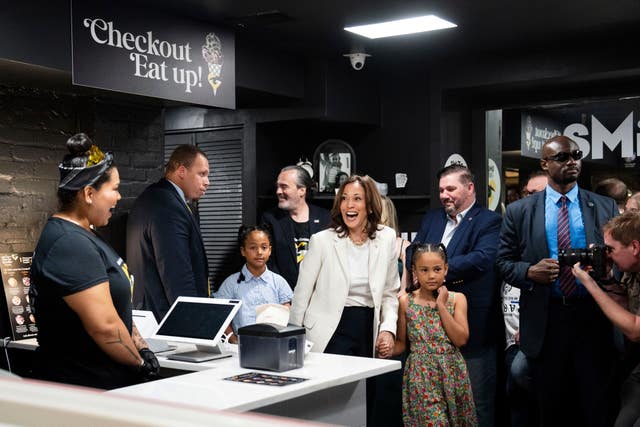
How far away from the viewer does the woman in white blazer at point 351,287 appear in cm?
343

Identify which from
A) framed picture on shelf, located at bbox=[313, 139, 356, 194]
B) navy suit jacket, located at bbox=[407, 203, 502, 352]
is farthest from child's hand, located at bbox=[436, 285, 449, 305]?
framed picture on shelf, located at bbox=[313, 139, 356, 194]

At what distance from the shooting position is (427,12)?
4.45 metres

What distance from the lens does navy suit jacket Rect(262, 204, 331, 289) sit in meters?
4.91

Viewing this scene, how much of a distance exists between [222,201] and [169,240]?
2.89 meters

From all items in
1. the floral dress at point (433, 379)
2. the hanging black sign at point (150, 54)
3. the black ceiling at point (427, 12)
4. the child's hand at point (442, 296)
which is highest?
the black ceiling at point (427, 12)

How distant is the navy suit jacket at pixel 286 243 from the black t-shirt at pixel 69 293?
242 centimetres

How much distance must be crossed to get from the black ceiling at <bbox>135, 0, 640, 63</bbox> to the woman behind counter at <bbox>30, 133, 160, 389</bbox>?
193 centimetres

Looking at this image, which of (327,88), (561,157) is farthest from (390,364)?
(327,88)

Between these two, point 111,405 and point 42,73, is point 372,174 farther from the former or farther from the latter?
point 111,405

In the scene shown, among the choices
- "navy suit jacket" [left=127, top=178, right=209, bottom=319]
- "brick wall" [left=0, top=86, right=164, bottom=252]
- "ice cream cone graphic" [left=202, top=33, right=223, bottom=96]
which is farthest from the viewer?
"ice cream cone graphic" [left=202, top=33, right=223, bottom=96]

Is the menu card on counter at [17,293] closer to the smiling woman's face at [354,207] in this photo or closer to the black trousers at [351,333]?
the black trousers at [351,333]

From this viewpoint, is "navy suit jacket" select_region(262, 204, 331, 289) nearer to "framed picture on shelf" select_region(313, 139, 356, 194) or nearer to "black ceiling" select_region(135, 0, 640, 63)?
"black ceiling" select_region(135, 0, 640, 63)

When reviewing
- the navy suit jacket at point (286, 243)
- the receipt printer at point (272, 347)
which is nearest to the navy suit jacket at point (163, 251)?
the receipt printer at point (272, 347)

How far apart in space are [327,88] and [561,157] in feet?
8.56
